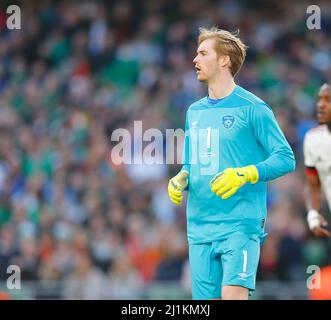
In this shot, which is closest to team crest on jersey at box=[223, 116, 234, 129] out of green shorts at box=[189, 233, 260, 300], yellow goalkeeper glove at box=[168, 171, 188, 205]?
yellow goalkeeper glove at box=[168, 171, 188, 205]

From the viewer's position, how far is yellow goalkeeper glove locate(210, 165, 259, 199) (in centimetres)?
724

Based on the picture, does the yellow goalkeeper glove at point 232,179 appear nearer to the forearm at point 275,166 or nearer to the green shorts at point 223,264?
the forearm at point 275,166

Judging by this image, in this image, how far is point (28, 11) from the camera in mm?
19688

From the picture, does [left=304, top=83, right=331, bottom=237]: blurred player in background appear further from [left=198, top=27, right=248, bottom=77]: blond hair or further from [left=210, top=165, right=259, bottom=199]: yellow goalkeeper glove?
[left=210, top=165, right=259, bottom=199]: yellow goalkeeper glove

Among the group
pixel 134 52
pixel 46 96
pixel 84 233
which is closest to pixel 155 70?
pixel 134 52

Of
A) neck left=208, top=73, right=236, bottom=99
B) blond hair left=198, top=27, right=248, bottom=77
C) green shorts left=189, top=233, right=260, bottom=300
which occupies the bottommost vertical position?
green shorts left=189, top=233, right=260, bottom=300

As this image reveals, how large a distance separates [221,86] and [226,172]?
0.82 metres

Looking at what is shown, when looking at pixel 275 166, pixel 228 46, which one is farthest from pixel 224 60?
pixel 275 166

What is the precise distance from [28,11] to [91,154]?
4816mm

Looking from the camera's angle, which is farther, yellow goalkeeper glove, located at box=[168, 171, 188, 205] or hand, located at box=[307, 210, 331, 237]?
hand, located at box=[307, 210, 331, 237]

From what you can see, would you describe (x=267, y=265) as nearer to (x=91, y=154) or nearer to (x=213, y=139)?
(x=91, y=154)

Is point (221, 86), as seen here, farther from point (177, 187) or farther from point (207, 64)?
point (177, 187)

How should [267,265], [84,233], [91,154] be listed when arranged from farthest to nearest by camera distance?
[91,154] → [84,233] → [267,265]

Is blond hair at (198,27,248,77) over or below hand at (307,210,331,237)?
over
